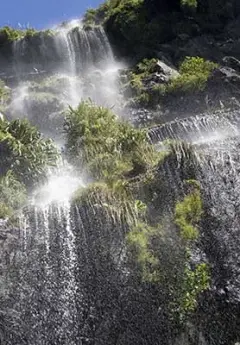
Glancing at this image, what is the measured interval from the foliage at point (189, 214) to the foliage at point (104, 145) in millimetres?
1534

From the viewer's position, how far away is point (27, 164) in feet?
47.8

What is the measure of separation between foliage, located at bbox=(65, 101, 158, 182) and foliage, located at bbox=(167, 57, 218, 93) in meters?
4.44

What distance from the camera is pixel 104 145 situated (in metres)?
14.8

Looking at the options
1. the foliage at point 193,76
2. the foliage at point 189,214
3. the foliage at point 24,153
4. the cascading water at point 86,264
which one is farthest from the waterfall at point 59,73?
the foliage at point 189,214

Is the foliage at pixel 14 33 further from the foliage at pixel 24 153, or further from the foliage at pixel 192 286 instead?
the foliage at pixel 192 286

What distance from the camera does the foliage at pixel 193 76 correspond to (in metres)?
20.0

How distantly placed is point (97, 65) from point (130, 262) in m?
15.5

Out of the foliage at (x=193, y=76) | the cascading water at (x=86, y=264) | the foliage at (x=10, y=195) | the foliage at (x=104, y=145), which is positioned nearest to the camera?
the cascading water at (x=86, y=264)

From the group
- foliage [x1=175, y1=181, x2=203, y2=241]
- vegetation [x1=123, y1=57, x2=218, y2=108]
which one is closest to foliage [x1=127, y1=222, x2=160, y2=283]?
foliage [x1=175, y1=181, x2=203, y2=241]

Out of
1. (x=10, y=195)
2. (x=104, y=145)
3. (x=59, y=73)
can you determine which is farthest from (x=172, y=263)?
(x=59, y=73)

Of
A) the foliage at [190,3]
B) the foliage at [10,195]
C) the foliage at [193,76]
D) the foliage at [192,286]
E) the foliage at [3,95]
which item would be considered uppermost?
the foliage at [190,3]

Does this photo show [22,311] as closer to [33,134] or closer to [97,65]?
[33,134]

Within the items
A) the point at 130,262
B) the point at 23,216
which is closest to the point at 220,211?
the point at 130,262

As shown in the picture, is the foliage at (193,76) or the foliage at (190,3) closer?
the foliage at (193,76)
